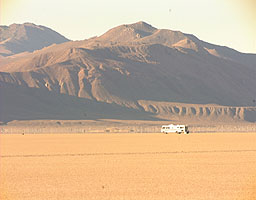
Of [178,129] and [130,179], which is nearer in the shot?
[130,179]

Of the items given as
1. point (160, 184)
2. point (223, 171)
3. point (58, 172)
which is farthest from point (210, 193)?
point (58, 172)

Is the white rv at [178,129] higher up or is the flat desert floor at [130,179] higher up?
the flat desert floor at [130,179]

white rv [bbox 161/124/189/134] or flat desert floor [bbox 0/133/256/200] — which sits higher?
flat desert floor [bbox 0/133/256/200]

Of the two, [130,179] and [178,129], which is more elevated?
[130,179]

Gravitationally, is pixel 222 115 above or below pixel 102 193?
below

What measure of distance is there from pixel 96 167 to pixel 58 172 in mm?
3455

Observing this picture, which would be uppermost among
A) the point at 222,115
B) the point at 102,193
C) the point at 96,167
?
the point at 102,193

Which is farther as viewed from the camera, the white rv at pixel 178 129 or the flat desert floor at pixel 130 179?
the white rv at pixel 178 129

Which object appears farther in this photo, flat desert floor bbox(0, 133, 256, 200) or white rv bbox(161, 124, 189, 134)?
white rv bbox(161, 124, 189, 134)

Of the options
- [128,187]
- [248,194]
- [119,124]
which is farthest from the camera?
[119,124]

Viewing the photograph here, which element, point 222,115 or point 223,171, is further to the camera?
point 222,115

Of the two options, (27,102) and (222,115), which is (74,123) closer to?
(27,102)

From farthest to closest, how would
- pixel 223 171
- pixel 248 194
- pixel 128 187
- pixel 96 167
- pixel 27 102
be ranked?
1. pixel 27 102
2. pixel 96 167
3. pixel 223 171
4. pixel 128 187
5. pixel 248 194

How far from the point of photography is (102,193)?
77.9ft
